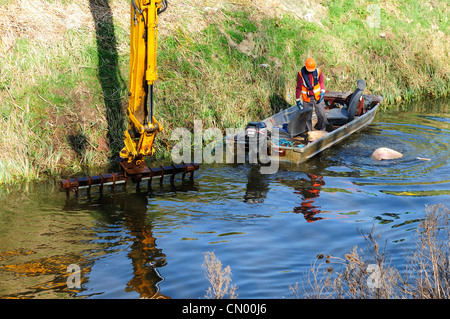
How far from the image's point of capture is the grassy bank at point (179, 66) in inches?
478

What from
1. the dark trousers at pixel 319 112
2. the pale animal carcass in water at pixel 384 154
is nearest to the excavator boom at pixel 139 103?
the dark trousers at pixel 319 112

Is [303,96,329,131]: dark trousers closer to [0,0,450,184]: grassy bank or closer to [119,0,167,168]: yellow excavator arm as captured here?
[0,0,450,184]: grassy bank

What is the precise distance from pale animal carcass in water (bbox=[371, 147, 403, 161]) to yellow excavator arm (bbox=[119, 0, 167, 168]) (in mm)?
5624

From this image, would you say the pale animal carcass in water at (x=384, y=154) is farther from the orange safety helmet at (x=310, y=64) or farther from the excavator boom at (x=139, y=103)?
the excavator boom at (x=139, y=103)

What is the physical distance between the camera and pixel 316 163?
12.7 meters

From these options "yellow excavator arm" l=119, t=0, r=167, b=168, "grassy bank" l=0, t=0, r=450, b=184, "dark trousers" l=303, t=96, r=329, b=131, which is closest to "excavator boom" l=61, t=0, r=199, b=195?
"yellow excavator arm" l=119, t=0, r=167, b=168

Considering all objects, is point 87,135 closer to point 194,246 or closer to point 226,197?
point 226,197

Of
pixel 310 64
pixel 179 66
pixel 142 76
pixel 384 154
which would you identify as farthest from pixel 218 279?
pixel 179 66

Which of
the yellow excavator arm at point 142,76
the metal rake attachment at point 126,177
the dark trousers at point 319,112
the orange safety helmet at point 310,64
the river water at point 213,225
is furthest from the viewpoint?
the dark trousers at point 319,112

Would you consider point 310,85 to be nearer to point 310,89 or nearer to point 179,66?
point 310,89

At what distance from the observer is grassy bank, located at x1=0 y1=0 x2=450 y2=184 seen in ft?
39.8

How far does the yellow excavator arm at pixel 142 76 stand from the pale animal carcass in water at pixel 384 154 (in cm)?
562

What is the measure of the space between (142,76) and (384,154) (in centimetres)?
625

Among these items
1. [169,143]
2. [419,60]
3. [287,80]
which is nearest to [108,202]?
[169,143]
